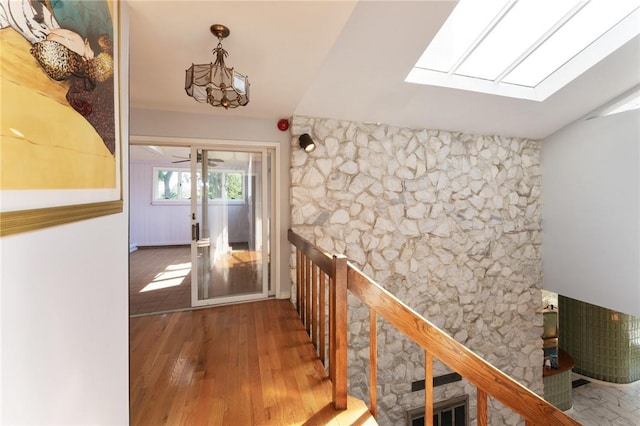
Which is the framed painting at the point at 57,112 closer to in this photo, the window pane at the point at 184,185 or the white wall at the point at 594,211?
the white wall at the point at 594,211

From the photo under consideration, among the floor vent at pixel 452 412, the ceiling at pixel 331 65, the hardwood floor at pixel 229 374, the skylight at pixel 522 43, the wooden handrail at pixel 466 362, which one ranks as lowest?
the floor vent at pixel 452 412

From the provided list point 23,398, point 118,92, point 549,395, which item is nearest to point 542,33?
point 118,92

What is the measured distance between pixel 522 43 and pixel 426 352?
319 cm

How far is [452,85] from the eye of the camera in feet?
9.25

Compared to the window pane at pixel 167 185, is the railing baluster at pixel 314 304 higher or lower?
lower

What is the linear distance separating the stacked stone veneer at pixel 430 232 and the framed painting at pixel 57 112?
6.37ft

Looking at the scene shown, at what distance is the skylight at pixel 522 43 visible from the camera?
2.36 m

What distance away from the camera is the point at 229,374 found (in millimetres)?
1827

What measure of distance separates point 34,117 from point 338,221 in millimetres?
2644

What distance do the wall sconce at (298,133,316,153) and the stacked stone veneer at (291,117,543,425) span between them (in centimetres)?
15

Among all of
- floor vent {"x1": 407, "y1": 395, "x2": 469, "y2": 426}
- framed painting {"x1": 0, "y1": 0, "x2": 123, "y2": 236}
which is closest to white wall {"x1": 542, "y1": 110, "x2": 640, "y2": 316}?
floor vent {"x1": 407, "y1": 395, "x2": 469, "y2": 426}

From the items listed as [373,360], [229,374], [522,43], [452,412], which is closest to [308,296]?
[229,374]

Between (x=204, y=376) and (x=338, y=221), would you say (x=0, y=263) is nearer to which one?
(x=204, y=376)

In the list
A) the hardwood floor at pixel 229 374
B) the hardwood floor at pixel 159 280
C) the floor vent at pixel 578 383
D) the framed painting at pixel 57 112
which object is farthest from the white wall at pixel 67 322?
the floor vent at pixel 578 383
